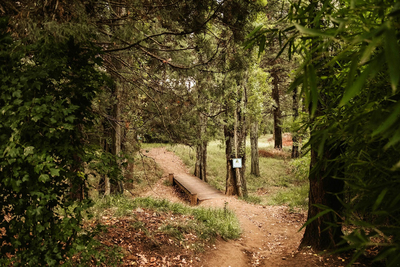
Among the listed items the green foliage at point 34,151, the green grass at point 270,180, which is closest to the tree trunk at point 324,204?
the green foliage at point 34,151

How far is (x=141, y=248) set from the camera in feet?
14.3

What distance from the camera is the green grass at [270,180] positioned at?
10.8 m

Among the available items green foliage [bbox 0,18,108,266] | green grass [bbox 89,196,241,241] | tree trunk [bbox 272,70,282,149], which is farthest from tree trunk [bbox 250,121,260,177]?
green foliage [bbox 0,18,108,266]

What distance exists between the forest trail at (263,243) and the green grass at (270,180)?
124 cm

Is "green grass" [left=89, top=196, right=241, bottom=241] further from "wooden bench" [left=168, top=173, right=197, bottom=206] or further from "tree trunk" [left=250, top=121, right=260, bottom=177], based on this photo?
"tree trunk" [left=250, top=121, right=260, bottom=177]

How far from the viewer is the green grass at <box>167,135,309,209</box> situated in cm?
1075

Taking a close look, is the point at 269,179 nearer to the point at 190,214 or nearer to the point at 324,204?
the point at 190,214

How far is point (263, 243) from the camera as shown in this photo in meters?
6.25

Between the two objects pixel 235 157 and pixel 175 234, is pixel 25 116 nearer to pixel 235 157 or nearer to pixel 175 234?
pixel 175 234

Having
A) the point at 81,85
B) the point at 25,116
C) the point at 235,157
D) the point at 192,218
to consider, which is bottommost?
the point at 192,218

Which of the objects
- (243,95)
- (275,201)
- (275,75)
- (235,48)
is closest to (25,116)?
(235,48)

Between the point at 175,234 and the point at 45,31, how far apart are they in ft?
13.7

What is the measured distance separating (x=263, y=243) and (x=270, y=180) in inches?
397

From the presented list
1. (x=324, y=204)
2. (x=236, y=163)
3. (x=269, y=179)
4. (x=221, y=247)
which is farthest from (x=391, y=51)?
(x=269, y=179)
